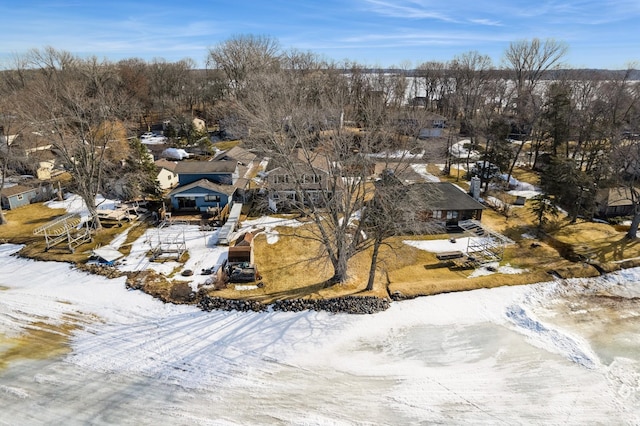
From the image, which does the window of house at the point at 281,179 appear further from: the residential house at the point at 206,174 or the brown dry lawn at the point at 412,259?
the brown dry lawn at the point at 412,259

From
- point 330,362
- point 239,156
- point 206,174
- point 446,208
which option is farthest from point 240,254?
point 239,156

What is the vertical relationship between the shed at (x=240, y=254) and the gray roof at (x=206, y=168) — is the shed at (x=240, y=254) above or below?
below

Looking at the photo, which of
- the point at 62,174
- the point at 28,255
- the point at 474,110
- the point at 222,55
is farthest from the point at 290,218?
the point at 222,55

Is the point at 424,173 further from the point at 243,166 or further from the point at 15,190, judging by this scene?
the point at 15,190

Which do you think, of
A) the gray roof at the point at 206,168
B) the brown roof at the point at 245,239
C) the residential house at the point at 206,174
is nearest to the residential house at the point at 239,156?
the gray roof at the point at 206,168

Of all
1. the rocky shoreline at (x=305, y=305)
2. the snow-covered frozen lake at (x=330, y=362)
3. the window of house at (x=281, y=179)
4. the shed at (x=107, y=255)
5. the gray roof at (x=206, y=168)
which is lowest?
the snow-covered frozen lake at (x=330, y=362)

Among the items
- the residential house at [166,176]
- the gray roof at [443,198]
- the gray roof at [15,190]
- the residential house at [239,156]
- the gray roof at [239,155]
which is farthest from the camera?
the gray roof at [239,155]
